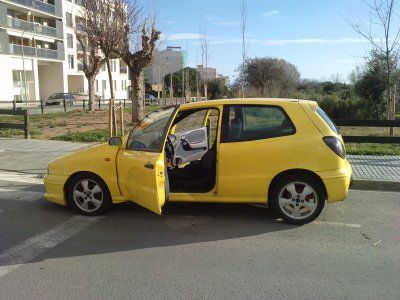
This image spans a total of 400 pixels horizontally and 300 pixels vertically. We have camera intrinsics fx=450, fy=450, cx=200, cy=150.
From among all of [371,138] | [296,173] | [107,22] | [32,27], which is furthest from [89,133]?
[32,27]

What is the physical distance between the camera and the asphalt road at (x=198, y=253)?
386 centimetres

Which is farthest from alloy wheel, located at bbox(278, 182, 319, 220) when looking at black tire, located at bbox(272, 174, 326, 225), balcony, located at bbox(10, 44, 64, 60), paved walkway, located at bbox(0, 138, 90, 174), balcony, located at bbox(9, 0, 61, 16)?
balcony, located at bbox(9, 0, 61, 16)

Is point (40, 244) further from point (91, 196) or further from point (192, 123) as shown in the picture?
point (192, 123)

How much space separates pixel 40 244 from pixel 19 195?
2601 mm

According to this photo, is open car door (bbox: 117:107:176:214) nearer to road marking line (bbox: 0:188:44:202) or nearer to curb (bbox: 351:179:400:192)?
road marking line (bbox: 0:188:44:202)

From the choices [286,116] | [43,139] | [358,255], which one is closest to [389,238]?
[358,255]

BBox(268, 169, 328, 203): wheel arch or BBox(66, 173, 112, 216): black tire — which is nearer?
BBox(268, 169, 328, 203): wheel arch

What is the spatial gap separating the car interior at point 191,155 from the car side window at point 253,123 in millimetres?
255

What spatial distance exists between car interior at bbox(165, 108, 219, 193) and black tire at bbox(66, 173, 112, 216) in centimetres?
89

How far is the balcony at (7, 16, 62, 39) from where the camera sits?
4791cm

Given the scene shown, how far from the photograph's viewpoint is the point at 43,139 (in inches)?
564

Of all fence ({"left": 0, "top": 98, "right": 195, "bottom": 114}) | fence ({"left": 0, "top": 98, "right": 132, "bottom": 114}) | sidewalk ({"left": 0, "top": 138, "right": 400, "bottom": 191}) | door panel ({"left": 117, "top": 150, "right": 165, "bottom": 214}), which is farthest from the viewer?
fence ({"left": 0, "top": 98, "right": 195, "bottom": 114})

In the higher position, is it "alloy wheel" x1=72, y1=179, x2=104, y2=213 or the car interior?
the car interior

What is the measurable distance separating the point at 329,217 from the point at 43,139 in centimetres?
1076
